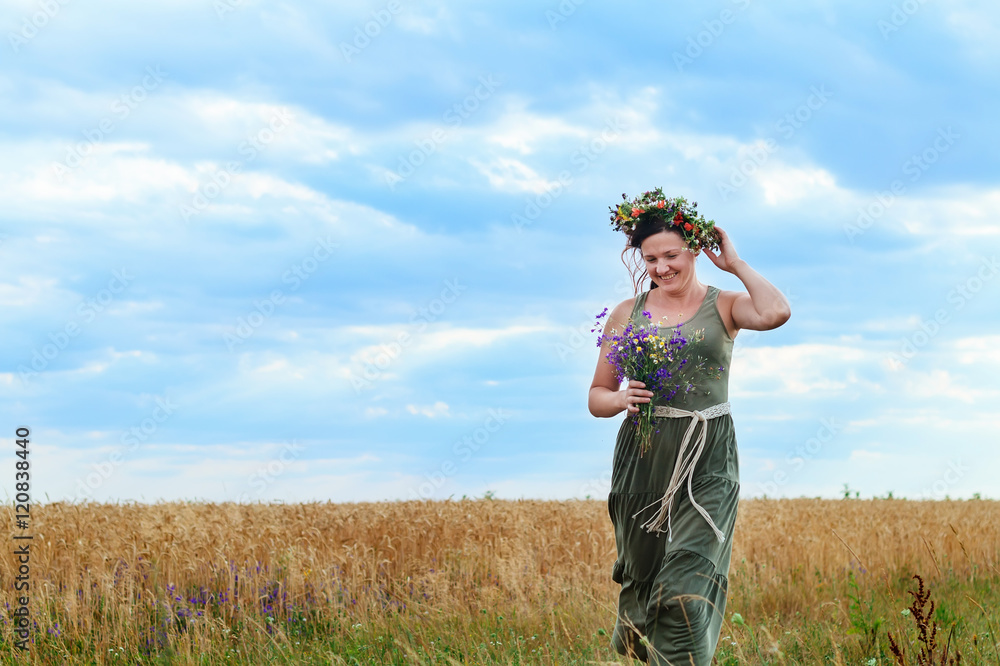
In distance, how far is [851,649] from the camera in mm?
6141

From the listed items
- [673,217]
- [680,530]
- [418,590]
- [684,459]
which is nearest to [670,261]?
[673,217]

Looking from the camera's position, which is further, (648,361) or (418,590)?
(418,590)

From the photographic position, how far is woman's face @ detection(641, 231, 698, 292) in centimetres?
500

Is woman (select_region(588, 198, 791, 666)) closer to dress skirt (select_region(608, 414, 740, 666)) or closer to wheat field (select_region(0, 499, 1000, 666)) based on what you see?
dress skirt (select_region(608, 414, 740, 666))

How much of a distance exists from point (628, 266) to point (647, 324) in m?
0.50

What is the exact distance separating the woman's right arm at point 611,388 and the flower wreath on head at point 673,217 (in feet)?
1.79

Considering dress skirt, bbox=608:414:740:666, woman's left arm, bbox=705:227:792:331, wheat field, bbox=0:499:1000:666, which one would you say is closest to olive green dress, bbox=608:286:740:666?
dress skirt, bbox=608:414:740:666

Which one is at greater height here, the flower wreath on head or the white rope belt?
the flower wreath on head

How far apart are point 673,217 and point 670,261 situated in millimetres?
270

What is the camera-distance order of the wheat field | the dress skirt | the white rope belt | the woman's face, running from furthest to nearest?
the wheat field
the woman's face
the white rope belt
the dress skirt

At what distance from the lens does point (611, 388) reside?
16.9 feet

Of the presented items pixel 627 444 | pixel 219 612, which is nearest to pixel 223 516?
pixel 219 612

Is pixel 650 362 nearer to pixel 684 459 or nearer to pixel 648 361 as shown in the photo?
pixel 648 361

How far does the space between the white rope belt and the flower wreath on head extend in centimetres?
101
